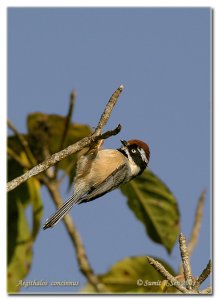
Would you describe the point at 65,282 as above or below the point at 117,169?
below

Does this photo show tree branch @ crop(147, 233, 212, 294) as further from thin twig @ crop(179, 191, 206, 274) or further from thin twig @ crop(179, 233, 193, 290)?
thin twig @ crop(179, 191, 206, 274)

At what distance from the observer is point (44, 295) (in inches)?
212

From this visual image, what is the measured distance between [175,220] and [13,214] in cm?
154

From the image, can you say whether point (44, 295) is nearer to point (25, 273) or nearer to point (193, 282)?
point (25, 273)

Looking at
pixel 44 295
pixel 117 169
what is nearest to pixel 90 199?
pixel 117 169

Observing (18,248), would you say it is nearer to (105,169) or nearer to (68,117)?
(105,169)

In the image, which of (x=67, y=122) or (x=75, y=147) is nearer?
(x=75, y=147)

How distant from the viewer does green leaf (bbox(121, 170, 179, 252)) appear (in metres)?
6.88

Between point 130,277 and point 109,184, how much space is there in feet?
2.77

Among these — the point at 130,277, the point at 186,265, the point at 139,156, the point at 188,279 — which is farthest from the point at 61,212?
the point at 188,279

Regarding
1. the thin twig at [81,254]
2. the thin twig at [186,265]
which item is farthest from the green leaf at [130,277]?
the thin twig at [186,265]

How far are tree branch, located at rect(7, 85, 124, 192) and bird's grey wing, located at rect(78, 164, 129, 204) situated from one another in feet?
6.31

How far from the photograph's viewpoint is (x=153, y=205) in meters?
7.08

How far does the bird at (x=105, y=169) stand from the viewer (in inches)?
255
